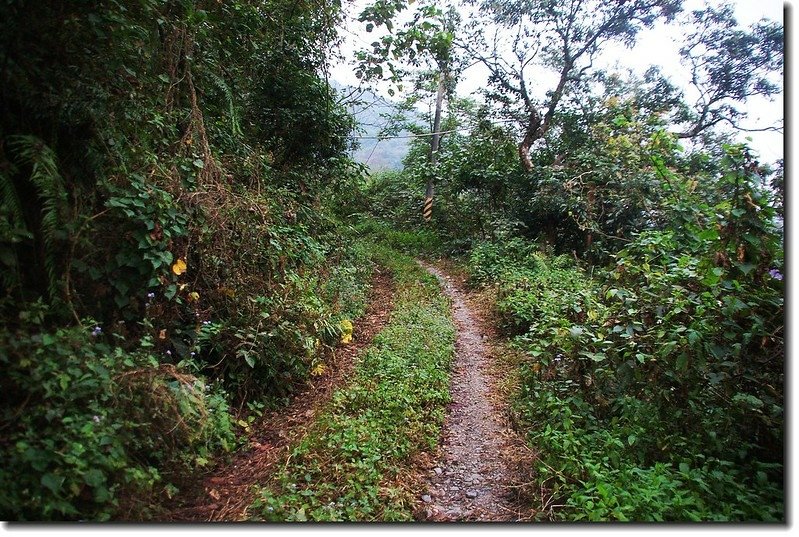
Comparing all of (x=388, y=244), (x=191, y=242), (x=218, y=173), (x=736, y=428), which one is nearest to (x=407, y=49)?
(x=218, y=173)

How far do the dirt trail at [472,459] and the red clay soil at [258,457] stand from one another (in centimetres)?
112

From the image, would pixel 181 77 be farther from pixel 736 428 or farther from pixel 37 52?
pixel 736 428

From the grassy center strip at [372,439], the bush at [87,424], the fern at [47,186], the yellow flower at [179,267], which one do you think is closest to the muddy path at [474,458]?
the grassy center strip at [372,439]

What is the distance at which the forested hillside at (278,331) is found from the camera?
2.25m

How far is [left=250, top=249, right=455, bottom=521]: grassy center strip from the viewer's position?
97.7 inches

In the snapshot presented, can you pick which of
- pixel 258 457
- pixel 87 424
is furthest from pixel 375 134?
pixel 87 424

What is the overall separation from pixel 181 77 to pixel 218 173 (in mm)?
1083

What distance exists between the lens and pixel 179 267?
10.2 feet

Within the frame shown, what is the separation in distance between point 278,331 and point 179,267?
3.65ft

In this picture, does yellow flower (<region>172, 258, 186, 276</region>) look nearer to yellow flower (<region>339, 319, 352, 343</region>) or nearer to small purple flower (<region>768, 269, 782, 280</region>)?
yellow flower (<region>339, 319, 352, 343</region>)

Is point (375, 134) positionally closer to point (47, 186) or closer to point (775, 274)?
point (47, 186)

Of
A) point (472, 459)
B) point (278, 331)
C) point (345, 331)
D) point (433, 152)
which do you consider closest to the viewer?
point (472, 459)

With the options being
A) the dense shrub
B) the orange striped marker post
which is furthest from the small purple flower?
the orange striped marker post

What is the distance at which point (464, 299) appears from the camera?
8367mm
